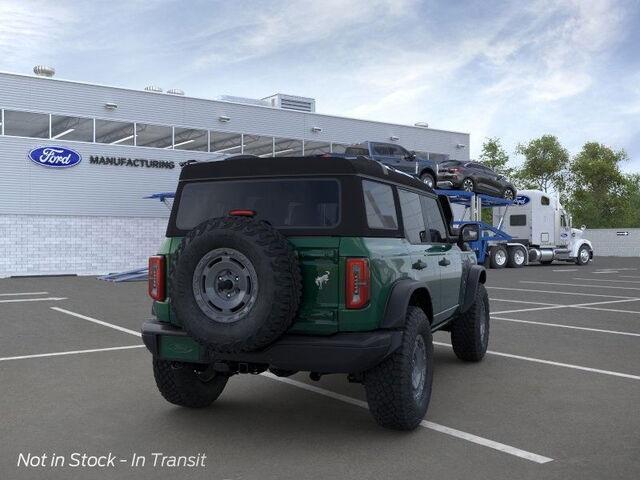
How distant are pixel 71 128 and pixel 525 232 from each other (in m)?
20.2

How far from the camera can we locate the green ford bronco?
450 cm

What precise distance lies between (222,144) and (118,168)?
4.96 meters

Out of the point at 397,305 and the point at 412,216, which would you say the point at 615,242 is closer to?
the point at 412,216

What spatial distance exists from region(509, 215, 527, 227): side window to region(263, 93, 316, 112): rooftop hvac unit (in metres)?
11.4

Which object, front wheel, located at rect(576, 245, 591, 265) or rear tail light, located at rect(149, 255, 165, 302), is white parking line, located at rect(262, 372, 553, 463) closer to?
rear tail light, located at rect(149, 255, 165, 302)

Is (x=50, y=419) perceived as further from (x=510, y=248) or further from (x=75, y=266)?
(x=510, y=248)

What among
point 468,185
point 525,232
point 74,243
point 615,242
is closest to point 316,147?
point 468,185

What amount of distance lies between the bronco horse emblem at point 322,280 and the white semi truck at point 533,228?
87.9 ft

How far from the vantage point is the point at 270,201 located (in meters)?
5.00

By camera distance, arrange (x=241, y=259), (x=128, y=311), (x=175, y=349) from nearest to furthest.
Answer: (x=241, y=259) < (x=175, y=349) < (x=128, y=311)

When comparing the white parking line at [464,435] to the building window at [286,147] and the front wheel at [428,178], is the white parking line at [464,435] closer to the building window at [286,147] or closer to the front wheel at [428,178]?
the front wheel at [428,178]

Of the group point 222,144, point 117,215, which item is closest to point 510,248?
point 222,144

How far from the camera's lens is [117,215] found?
89.8ft

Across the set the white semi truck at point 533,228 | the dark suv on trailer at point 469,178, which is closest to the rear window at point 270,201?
the dark suv on trailer at point 469,178
